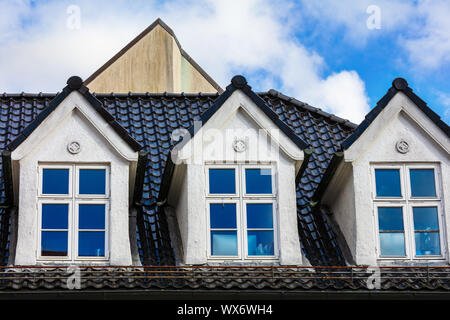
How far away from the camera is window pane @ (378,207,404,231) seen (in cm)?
2098

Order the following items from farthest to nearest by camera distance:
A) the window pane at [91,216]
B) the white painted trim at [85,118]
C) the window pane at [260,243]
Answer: the white painted trim at [85,118]
the window pane at [260,243]
the window pane at [91,216]

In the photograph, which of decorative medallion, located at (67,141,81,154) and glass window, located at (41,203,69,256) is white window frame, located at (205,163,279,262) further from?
glass window, located at (41,203,69,256)

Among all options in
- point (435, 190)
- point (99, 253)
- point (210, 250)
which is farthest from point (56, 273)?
point (435, 190)

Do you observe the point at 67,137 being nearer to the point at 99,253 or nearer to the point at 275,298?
the point at 99,253

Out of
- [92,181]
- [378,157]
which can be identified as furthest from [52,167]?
[378,157]

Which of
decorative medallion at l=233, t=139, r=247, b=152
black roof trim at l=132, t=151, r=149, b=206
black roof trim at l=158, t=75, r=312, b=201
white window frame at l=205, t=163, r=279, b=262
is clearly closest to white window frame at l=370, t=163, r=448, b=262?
black roof trim at l=158, t=75, r=312, b=201

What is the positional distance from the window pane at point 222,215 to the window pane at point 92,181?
2.19 m

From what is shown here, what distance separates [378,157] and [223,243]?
11.8 feet

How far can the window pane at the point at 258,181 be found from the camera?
2112 centimetres

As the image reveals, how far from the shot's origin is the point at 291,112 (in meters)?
25.9

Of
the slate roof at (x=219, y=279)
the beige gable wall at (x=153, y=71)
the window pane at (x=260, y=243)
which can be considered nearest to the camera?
the slate roof at (x=219, y=279)

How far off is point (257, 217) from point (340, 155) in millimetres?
2093

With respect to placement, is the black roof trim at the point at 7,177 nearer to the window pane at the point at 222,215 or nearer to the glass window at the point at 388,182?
the window pane at the point at 222,215

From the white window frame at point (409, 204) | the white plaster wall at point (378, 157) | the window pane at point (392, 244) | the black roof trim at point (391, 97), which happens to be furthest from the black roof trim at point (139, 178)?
the window pane at point (392, 244)
